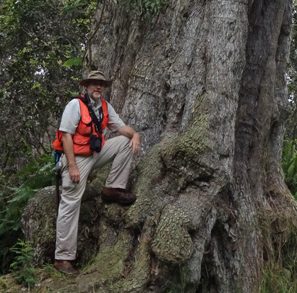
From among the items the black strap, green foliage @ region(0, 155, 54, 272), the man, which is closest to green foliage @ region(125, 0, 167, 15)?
the man

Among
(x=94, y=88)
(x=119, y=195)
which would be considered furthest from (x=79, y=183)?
(x=94, y=88)

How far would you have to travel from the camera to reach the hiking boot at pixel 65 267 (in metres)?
7.53

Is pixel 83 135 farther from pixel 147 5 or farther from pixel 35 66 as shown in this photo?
pixel 35 66

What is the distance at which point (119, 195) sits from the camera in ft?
25.2

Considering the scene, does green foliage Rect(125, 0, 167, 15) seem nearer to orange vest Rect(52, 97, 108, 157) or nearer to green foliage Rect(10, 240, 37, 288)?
orange vest Rect(52, 97, 108, 157)

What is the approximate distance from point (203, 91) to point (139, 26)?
1445 mm

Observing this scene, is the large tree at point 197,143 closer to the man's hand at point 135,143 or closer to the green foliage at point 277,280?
the green foliage at point 277,280

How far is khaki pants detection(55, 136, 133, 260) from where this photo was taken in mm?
7457

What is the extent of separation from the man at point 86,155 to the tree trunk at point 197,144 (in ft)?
1.05

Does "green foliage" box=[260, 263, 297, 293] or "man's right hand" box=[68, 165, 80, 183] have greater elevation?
"man's right hand" box=[68, 165, 80, 183]

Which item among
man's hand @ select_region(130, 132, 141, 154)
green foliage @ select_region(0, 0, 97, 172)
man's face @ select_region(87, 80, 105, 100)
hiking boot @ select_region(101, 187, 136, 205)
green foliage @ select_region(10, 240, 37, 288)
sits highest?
green foliage @ select_region(0, 0, 97, 172)

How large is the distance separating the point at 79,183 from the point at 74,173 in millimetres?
201

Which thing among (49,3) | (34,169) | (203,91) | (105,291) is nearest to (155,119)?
(203,91)

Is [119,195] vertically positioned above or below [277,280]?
above
